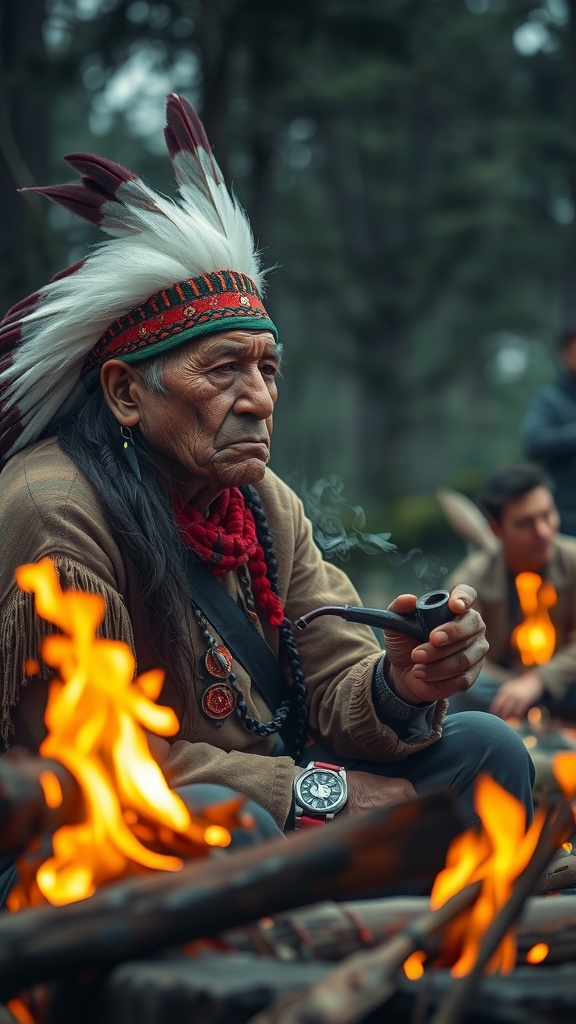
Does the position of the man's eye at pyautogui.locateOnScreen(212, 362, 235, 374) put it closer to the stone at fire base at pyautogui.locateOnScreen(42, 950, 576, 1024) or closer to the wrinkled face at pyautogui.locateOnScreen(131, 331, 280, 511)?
the wrinkled face at pyautogui.locateOnScreen(131, 331, 280, 511)

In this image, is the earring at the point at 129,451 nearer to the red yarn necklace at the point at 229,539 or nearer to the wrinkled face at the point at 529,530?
the red yarn necklace at the point at 229,539

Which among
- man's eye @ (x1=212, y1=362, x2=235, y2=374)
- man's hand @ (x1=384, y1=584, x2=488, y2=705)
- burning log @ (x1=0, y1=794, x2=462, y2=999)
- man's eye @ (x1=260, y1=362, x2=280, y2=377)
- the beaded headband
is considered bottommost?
man's hand @ (x1=384, y1=584, x2=488, y2=705)

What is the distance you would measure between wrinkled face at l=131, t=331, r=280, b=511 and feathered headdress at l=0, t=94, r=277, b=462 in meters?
0.05

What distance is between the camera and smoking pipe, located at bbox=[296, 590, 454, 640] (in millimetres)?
2807

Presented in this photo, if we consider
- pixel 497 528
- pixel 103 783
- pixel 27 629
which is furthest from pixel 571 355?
pixel 103 783

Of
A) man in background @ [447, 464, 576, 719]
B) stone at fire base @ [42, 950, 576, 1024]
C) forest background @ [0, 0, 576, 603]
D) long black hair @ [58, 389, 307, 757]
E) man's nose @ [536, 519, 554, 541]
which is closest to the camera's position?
stone at fire base @ [42, 950, 576, 1024]

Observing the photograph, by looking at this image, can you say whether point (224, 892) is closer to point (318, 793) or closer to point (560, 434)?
point (318, 793)

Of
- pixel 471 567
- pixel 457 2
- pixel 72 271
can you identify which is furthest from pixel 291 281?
pixel 72 271

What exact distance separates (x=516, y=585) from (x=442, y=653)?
11.8 feet

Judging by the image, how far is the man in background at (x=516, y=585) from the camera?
20.0 feet

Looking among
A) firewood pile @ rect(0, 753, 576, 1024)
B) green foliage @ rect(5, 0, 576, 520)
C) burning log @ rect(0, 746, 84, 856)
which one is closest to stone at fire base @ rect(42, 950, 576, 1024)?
firewood pile @ rect(0, 753, 576, 1024)

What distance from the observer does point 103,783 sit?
7.06 feet

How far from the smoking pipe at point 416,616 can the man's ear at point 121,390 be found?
69cm

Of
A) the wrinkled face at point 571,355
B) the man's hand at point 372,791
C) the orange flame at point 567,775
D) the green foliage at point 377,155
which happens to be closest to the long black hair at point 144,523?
the man's hand at point 372,791
